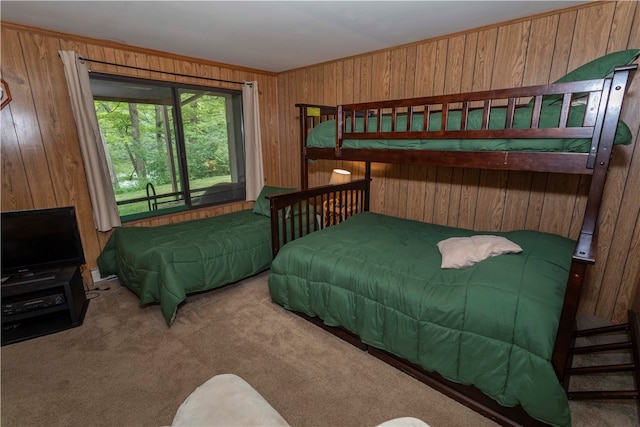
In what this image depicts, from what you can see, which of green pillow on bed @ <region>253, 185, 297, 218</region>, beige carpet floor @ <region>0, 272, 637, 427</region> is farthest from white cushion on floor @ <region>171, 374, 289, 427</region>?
green pillow on bed @ <region>253, 185, 297, 218</region>

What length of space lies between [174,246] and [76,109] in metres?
1.55

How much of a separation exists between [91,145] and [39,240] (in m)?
0.96

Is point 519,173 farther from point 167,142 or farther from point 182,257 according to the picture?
point 167,142

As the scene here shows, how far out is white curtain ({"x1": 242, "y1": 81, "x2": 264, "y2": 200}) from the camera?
3.89 metres

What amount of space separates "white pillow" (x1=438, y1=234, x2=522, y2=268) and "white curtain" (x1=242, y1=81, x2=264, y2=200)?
285 cm

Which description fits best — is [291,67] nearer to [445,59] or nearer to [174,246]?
[445,59]

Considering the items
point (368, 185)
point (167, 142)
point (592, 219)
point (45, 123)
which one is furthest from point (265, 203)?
point (592, 219)

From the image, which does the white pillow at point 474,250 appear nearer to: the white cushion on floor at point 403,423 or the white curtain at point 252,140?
the white cushion on floor at point 403,423

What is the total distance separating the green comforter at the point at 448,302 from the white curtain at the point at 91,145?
1893mm

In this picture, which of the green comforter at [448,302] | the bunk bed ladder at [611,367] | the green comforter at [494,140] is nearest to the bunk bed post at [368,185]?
the green comforter at [494,140]

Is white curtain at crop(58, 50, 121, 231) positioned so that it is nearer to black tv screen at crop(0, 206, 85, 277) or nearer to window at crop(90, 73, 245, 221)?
window at crop(90, 73, 245, 221)

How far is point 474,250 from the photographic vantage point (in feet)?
6.08

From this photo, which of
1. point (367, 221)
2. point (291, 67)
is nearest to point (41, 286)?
point (367, 221)

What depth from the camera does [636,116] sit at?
6.75ft
